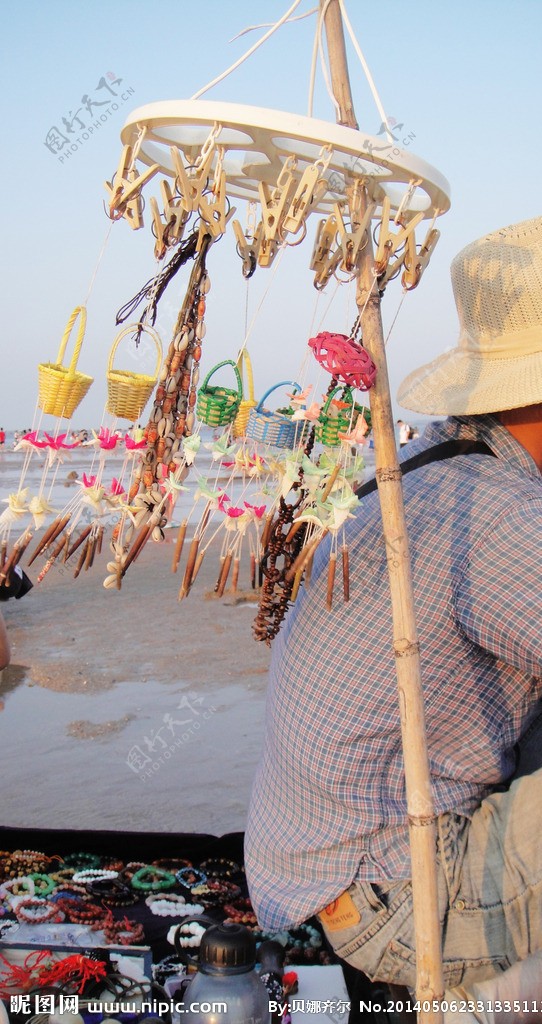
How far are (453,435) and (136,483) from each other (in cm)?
74

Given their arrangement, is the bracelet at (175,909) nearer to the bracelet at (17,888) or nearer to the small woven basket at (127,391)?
the bracelet at (17,888)

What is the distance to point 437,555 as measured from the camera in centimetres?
191

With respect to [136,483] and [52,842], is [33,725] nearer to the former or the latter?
[52,842]

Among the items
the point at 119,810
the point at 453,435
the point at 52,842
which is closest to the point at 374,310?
the point at 453,435

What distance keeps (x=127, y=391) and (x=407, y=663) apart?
0.98m

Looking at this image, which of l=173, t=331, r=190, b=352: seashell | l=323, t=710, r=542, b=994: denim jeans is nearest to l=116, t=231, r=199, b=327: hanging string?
l=173, t=331, r=190, b=352: seashell

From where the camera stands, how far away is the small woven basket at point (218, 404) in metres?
2.13

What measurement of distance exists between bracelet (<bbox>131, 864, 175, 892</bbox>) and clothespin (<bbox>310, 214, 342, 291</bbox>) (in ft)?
6.66

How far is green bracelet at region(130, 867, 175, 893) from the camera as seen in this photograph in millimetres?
2955

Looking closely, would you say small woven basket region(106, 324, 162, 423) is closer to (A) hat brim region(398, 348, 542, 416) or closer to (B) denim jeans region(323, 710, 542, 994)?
(A) hat brim region(398, 348, 542, 416)

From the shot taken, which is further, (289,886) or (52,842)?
(52,842)

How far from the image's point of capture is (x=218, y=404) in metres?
2.14

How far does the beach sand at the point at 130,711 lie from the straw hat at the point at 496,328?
761mm

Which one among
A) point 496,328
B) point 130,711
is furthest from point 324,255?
point 130,711
